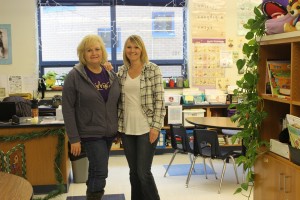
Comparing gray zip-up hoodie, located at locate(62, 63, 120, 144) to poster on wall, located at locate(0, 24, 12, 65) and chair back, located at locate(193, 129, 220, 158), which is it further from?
poster on wall, located at locate(0, 24, 12, 65)

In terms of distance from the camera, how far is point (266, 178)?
245cm

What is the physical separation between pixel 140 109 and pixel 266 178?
3.42 feet

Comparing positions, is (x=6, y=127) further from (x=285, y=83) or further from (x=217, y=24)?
(x=217, y=24)

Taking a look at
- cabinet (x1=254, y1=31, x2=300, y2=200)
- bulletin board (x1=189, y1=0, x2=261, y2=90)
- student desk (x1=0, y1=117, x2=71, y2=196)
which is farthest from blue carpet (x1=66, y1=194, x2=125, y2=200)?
bulletin board (x1=189, y1=0, x2=261, y2=90)

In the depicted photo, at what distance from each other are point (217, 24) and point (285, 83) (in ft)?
13.9

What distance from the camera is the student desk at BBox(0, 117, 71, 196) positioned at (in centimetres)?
398

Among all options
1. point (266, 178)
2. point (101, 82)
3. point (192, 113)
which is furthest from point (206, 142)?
point (266, 178)

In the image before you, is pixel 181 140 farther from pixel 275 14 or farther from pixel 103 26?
pixel 103 26

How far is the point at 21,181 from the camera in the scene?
1.83m

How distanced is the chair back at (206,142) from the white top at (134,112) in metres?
1.36

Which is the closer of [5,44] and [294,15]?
[294,15]

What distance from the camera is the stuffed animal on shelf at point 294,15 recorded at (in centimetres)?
211

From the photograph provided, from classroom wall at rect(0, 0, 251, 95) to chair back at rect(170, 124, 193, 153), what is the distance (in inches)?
101

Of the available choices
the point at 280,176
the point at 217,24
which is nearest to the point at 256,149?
the point at 280,176
